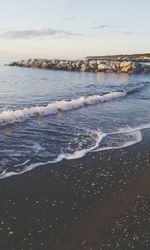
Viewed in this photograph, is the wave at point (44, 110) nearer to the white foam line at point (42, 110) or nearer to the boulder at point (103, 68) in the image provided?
the white foam line at point (42, 110)

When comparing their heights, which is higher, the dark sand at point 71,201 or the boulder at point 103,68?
the boulder at point 103,68

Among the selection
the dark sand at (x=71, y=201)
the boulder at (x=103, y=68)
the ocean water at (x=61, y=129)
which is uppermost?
the boulder at (x=103, y=68)

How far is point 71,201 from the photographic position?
7910mm

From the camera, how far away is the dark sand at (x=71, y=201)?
6461 millimetres

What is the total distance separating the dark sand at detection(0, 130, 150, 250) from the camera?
646 cm

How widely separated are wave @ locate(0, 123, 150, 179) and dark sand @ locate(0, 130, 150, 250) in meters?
0.32

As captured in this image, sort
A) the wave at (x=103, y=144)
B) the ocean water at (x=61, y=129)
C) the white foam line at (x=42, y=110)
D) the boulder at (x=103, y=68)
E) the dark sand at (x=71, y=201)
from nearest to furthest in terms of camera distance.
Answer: the dark sand at (x=71, y=201)
the wave at (x=103, y=144)
the ocean water at (x=61, y=129)
the white foam line at (x=42, y=110)
the boulder at (x=103, y=68)

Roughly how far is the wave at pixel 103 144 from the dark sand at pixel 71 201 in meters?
0.32

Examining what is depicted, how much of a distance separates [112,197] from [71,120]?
9.33 meters

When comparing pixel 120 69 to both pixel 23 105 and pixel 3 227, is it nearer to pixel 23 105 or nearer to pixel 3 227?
pixel 23 105

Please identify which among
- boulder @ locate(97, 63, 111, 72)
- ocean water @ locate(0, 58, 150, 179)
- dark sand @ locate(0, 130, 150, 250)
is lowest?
dark sand @ locate(0, 130, 150, 250)

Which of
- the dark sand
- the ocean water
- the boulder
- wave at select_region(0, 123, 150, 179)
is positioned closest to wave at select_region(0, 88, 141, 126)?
the ocean water

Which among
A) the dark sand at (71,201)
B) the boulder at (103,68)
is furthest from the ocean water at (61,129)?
the boulder at (103,68)

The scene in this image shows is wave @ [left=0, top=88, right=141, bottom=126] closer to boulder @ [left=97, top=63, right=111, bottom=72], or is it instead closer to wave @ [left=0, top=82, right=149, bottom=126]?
wave @ [left=0, top=82, right=149, bottom=126]
